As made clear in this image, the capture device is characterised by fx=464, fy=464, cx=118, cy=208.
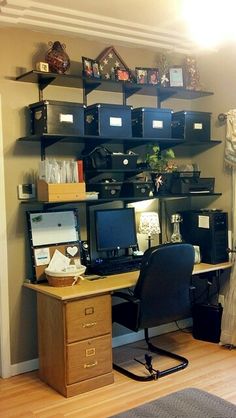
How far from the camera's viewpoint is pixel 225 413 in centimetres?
186

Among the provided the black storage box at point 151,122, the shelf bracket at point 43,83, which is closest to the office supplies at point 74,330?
the black storage box at point 151,122

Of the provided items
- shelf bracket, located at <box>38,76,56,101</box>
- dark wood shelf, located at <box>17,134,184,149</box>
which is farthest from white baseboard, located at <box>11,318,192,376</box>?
shelf bracket, located at <box>38,76,56,101</box>

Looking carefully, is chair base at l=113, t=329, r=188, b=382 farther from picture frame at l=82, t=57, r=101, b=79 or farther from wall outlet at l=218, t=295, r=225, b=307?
picture frame at l=82, t=57, r=101, b=79

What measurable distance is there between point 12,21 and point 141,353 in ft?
8.90

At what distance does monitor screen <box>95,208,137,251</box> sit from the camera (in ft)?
12.1

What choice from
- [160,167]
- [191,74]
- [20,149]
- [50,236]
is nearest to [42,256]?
[50,236]

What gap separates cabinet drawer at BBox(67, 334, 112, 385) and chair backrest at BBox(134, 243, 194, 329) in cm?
30

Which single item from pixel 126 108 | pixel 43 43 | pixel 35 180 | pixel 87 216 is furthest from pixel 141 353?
pixel 43 43

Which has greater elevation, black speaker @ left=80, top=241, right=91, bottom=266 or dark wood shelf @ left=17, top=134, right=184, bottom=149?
dark wood shelf @ left=17, top=134, right=184, bottom=149

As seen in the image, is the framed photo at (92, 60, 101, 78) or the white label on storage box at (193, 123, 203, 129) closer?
the framed photo at (92, 60, 101, 78)

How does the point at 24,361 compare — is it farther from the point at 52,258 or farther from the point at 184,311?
the point at 184,311

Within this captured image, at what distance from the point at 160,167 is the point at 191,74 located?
2.94ft

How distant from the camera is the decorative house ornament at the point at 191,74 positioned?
13.5ft

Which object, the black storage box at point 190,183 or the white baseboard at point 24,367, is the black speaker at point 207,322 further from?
the white baseboard at point 24,367
